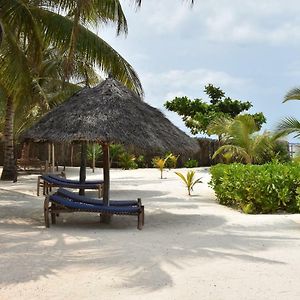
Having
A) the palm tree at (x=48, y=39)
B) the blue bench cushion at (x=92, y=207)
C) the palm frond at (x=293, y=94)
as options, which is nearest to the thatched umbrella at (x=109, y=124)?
the blue bench cushion at (x=92, y=207)

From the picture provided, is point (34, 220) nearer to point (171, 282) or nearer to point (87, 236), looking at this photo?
point (87, 236)

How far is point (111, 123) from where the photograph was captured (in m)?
8.07

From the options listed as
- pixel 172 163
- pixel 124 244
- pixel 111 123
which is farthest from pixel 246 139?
pixel 172 163

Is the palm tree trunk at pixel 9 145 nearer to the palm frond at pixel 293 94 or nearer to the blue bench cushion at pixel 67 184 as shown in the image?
the blue bench cushion at pixel 67 184

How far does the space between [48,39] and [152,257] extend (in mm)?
8049

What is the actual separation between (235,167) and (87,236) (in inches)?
215

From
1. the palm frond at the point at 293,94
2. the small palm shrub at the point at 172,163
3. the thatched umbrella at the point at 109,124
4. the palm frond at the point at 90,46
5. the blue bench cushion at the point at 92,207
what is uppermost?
the palm frond at the point at 90,46

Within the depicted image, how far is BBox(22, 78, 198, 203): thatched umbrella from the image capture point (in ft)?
26.1

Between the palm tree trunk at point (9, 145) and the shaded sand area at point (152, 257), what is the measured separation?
27.1 feet

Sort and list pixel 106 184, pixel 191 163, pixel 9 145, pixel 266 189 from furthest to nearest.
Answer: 1. pixel 191 163
2. pixel 9 145
3. pixel 266 189
4. pixel 106 184

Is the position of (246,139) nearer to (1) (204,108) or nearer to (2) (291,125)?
(2) (291,125)

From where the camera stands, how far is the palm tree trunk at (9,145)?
57.4 ft

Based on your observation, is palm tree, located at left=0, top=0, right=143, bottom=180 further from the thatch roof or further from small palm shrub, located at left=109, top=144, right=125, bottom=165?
small palm shrub, located at left=109, top=144, right=125, bottom=165

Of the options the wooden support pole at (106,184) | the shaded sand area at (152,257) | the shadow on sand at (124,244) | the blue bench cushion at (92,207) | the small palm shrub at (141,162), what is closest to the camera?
the shaded sand area at (152,257)
